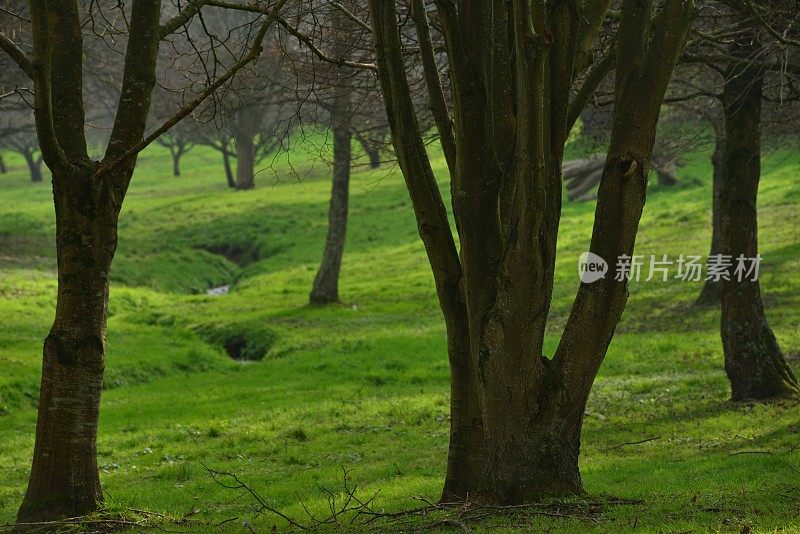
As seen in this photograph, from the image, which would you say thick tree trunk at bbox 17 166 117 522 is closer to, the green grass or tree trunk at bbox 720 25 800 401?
the green grass

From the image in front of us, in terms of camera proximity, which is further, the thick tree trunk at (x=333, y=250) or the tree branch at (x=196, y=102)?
the thick tree trunk at (x=333, y=250)

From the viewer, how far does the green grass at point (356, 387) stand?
9.88 meters

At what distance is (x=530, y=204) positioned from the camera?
7.43 meters

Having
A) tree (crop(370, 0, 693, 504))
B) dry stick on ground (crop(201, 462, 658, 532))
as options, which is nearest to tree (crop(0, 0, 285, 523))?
dry stick on ground (crop(201, 462, 658, 532))

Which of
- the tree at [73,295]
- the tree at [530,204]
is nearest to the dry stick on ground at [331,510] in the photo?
the tree at [530,204]

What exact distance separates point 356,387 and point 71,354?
1118 centimetres

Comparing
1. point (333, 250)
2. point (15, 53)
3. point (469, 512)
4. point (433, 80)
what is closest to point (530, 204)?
point (433, 80)

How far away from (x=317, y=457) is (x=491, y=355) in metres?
6.38

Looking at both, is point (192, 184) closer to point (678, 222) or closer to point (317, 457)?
point (678, 222)

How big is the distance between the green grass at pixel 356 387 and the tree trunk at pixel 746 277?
721 millimetres

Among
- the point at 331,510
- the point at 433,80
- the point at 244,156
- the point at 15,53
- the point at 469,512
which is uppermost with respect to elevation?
the point at 244,156

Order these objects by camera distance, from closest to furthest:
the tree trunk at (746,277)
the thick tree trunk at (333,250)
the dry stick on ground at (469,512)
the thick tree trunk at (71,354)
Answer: the dry stick on ground at (469,512)
the thick tree trunk at (71,354)
the tree trunk at (746,277)
the thick tree trunk at (333,250)

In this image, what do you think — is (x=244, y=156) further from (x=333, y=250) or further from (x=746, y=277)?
(x=746, y=277)

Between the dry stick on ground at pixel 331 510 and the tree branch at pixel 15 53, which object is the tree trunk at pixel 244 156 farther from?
the tree branch at pixel 15 53
